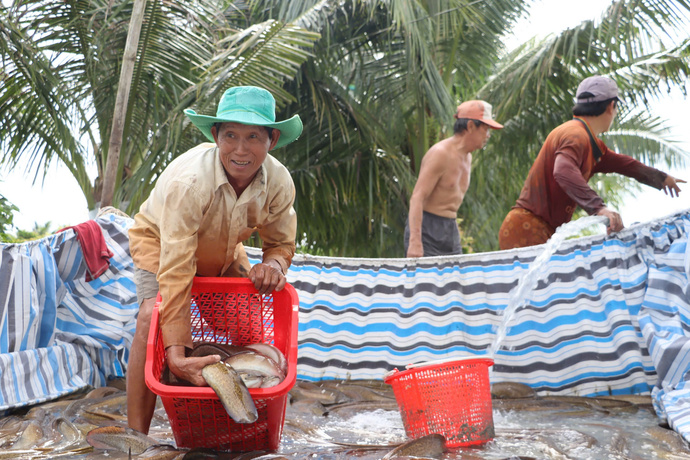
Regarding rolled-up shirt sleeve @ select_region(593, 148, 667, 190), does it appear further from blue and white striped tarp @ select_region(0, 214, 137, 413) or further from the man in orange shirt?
blue and white striped tarp @ select_region(0, 214, 137, 413)

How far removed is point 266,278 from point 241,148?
0.56 m

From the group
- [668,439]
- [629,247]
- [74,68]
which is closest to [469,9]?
[74,68]

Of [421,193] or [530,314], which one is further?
[421,193]

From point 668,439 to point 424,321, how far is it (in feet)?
6.25

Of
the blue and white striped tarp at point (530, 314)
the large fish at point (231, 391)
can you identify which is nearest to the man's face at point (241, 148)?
the large fish at point (231, 391)

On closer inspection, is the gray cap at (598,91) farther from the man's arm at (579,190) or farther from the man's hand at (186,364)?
the man's hand at (186,364)

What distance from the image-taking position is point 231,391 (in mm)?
2301

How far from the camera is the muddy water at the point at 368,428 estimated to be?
272 cm

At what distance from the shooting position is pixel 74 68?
8.15 m

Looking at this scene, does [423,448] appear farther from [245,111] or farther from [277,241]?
[245,111]

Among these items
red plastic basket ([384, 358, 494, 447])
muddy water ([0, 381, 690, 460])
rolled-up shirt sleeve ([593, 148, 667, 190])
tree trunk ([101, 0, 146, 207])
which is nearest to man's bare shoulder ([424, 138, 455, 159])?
rolled-up shirt sleeve ([593, 148, 667, 190])

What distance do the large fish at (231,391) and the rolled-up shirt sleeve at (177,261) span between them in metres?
0.29

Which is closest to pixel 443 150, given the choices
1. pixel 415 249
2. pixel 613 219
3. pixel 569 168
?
pixel 415 249

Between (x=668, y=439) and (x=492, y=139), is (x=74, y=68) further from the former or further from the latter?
(x=668, y=439)
